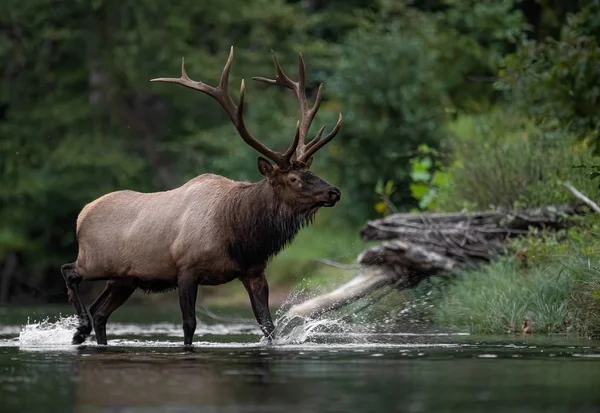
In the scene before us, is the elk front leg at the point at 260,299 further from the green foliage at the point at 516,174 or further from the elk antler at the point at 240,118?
the green foliage at the point at 516,174

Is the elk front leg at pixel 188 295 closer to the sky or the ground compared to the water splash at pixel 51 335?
closer to the sky

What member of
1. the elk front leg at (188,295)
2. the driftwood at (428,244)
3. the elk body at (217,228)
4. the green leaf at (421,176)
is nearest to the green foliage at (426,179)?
the green leaf at (421,176)

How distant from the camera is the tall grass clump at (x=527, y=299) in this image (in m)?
13.3

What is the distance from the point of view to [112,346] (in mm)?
13031

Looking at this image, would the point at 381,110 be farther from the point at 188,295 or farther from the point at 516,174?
the point at 188,295

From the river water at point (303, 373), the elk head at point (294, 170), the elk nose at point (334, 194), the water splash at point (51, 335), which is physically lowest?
the water splash at point (51, 335)

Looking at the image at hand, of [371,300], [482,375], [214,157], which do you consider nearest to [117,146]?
[214,157]

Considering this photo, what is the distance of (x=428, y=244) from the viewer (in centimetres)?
1584

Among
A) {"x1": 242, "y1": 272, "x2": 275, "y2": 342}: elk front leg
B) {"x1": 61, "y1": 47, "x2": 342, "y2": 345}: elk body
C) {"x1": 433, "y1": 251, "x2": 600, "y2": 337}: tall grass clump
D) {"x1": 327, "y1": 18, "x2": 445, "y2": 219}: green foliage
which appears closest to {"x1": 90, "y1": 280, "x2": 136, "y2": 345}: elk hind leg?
{"x1": 61, "y1": 47, "x2": 342, "y2": 345}: elk body

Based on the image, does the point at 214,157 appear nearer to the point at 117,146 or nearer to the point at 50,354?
the point at 117,146

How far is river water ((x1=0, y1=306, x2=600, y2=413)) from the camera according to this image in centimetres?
763

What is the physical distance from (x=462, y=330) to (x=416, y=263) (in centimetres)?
117

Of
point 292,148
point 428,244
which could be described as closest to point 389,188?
point 428,244

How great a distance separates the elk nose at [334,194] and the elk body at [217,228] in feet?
0.04
